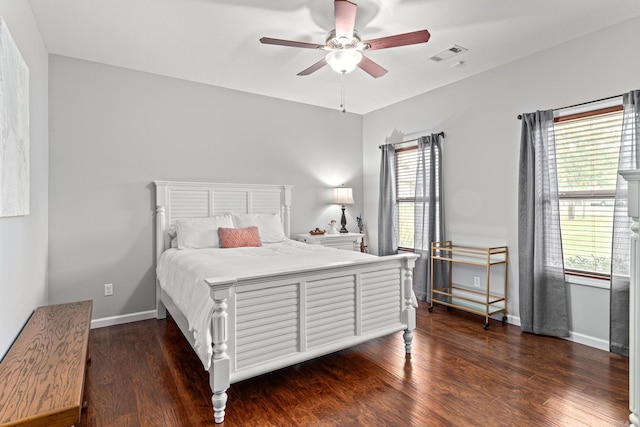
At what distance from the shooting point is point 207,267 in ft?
8.43

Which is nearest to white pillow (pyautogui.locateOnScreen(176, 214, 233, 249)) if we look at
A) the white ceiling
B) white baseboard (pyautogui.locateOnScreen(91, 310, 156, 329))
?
white baseboard (pyautogui.locateOnScreen(91, 310, 156, 329))

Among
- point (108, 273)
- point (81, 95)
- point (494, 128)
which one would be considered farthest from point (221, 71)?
point (494, 128)

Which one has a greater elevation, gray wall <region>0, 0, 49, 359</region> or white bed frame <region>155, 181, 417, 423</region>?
gray wall <region>0, 0, 49, 359</region>

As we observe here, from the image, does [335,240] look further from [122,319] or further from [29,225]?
[29,225]

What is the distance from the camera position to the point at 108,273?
363 cm

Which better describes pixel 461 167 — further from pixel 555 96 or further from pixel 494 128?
pixel 555 96

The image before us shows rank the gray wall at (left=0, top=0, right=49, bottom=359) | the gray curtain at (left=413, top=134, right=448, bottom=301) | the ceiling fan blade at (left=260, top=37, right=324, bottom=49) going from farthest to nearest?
the gray curtain at (left=413, top=134, right=448, bottom=301) → the ceiling fan blade at (left=260, top=37, right=324, bottom=49) → the gray wall at (left=0, top=0, right=49, bottom=359)

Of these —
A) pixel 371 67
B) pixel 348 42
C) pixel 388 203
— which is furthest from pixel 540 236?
pixel 348 42

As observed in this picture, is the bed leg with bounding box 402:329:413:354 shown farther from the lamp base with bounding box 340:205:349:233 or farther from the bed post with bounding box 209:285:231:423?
the lamp base with bounding box 340:205:349:233

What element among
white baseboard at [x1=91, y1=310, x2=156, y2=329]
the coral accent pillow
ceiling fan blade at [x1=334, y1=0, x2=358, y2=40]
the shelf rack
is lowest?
white baseboard at [x1=91, y1=310, x2=156, y2=329]

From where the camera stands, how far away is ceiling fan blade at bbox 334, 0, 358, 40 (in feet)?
7.14

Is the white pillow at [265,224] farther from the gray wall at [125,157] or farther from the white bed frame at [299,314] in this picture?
the white bed frame at [299,314]

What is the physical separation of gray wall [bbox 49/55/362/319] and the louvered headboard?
13 cm

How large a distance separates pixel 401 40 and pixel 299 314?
6.69ft
